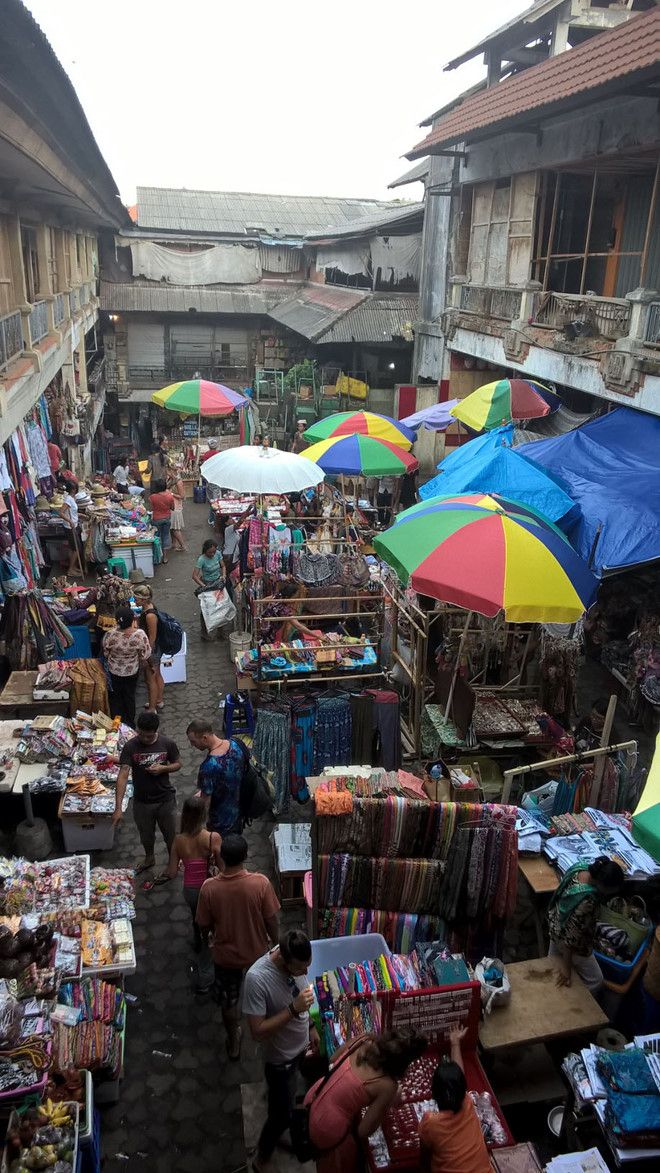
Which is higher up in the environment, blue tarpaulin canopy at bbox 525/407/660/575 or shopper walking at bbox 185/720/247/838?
blue tarpaulin canopy at bbox 525/407/660/575

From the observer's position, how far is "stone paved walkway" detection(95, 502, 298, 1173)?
434cm

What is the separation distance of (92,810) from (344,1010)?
10.0 feet

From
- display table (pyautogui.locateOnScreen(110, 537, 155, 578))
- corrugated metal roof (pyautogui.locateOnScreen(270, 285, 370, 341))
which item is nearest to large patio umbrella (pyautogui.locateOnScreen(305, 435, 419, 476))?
display table (pyautogui.locateOnScreen(110, 537, 155, 578))

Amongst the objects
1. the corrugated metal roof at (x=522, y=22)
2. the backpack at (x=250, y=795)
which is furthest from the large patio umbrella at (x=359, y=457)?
the corrugated metal roof at (x=522, y=22)

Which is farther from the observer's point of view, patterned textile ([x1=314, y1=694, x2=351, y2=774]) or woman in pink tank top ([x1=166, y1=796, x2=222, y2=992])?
patterned textile ([x1=314, y1=694, x2=351, y2=774])

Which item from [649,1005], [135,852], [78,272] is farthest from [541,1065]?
[78,272]

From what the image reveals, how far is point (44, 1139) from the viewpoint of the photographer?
3811 mm

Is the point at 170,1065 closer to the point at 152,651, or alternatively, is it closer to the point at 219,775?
the point at 219,775

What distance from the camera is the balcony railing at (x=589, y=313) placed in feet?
35.4

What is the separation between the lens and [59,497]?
12773 mm

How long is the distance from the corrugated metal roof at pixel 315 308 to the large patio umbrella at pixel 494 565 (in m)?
15.8

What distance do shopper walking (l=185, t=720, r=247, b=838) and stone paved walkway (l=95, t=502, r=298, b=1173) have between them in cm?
95

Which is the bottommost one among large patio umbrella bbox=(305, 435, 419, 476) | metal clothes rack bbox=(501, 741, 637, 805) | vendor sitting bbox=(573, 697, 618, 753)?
vendor sitting bbox=(573, 697, 618, 753)

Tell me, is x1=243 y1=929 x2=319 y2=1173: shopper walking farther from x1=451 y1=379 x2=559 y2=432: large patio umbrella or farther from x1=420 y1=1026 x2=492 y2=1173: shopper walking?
x1=451 y1=379 x2=559 y2=432: large patio umbrella
